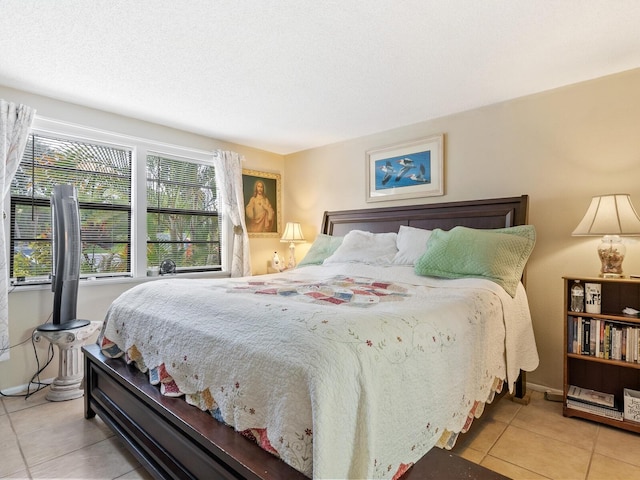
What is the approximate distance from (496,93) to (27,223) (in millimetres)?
3981

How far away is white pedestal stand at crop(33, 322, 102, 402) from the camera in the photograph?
2.42 m

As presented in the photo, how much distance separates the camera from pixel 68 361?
2494 millimetres

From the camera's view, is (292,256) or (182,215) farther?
(292,256)

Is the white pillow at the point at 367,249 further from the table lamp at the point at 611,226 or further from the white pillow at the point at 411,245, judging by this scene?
the table lamp at the point at 611,226

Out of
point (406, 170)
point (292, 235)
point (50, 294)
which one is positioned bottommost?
point (50, 294)

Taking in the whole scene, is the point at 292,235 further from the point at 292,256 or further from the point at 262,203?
the point at 262,203

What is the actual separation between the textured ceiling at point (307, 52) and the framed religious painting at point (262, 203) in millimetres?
1305

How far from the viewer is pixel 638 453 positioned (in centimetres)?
181

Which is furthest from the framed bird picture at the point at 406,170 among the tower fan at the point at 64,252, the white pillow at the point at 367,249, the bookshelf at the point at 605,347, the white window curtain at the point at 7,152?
the white window curtain at the point at 7,152

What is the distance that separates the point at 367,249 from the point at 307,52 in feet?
5.60

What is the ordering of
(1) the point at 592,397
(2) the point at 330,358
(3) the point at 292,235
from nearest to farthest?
(2) the point at 330,358
(1) the point at 592,397
(3) the point at 292,235

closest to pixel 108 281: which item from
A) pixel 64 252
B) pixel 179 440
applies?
Result: pixel 64 252

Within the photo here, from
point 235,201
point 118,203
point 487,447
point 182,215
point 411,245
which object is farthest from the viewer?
point 235,201

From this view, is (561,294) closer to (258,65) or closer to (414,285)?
(414,285)
